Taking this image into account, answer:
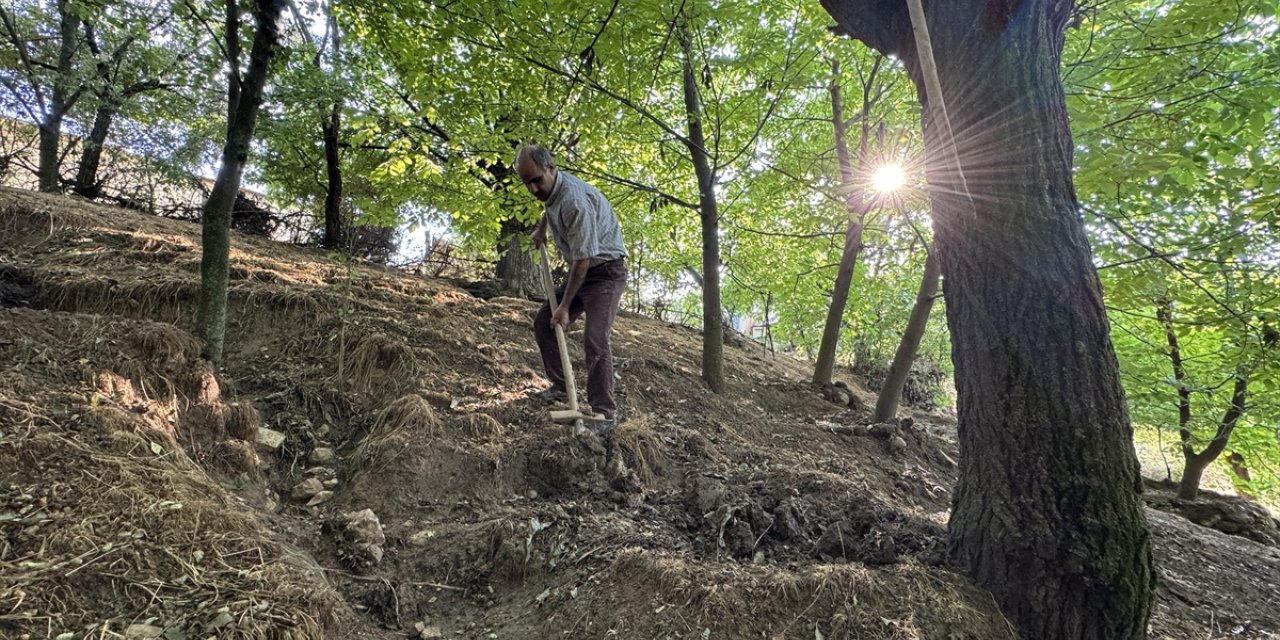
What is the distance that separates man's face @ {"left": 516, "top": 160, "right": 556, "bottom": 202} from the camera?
345cm

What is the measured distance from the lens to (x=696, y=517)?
2.59m

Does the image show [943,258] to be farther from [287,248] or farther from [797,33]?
[287,248]

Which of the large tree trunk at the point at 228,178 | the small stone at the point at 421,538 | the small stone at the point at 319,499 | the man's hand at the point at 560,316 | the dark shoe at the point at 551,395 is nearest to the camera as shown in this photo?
the small stone at the point at 421,538

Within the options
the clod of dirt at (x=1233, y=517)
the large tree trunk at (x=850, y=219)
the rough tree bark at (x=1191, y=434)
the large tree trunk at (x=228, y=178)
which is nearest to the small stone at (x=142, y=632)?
the large tree trunk at (x=228, y=178)

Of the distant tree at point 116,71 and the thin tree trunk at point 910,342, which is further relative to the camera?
the distant tree at point 116,71

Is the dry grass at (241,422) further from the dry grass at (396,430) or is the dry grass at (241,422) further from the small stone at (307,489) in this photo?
the dry grass at (396,430)

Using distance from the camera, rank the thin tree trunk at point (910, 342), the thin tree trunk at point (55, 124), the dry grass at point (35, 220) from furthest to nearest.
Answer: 1. the thin tree trunk at point (55, 124)
2. the thin tree trunk at point (910, 342)
3. the dry grass at point (35, 220)

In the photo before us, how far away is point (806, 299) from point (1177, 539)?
4756mm

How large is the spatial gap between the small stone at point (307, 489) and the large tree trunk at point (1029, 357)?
2944mm

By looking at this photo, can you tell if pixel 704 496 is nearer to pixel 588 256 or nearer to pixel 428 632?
pixel 428 632

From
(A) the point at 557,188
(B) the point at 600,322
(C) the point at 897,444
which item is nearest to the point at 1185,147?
(C) the point at 897,444

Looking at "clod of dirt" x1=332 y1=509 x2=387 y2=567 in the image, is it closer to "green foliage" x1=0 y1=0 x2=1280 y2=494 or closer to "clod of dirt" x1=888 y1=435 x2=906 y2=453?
"green foliage" x1=0 y1=0 x2=1280 y2=494

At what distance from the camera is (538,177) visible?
11.4ft

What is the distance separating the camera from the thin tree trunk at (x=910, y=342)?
512cm
